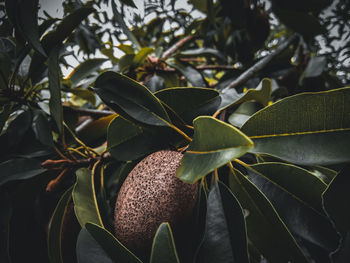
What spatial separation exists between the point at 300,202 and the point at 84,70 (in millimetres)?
895

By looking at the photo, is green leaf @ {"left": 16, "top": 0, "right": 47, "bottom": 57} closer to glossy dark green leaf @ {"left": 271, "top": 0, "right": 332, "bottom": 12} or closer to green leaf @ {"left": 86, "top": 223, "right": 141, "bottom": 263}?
green leaf @ {"left": 86, "top": 223, "right": 141, "bottom": 263}

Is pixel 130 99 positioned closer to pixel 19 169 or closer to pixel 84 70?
pixel 19 169

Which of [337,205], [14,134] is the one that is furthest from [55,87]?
[337,205]

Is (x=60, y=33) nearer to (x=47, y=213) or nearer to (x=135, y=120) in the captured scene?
(x=135, y=120)

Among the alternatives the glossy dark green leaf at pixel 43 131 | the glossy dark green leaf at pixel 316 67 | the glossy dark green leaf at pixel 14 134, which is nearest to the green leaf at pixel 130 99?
the glossy dark green leaf at pixel 43 131

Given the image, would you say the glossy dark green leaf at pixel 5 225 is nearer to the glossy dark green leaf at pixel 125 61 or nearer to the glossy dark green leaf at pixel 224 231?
the glossy dark green leaf at pixel 224 231

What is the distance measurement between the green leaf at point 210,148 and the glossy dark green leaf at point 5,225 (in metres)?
0.46

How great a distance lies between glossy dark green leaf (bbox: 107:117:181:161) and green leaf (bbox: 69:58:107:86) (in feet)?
1.74

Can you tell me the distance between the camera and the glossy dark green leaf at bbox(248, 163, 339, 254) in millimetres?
325

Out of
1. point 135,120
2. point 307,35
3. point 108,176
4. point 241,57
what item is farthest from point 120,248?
point 241,57

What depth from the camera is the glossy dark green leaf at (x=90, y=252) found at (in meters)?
0.35

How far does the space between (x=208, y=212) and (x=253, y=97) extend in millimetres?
304

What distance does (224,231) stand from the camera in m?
0.35

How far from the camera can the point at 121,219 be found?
0.40 meters
